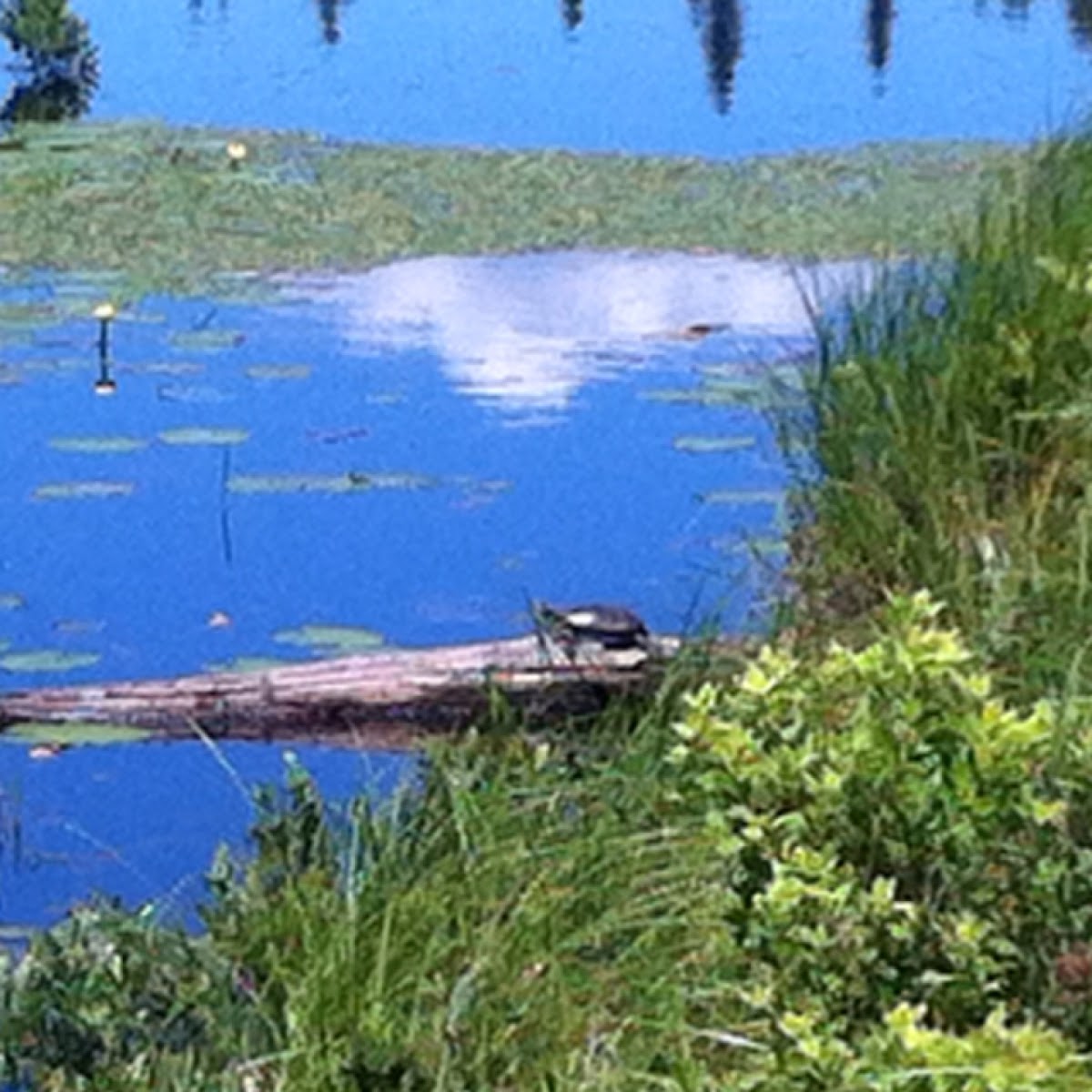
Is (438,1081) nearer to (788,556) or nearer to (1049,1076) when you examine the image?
(1049,1076)

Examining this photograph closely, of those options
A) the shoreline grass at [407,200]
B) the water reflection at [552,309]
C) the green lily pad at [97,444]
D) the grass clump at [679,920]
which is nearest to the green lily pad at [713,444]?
the water reflection at [552,309]

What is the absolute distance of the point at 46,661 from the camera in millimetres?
4945

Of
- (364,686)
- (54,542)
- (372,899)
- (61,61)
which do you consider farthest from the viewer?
(61,61)

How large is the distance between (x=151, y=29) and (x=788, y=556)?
32.0 feet

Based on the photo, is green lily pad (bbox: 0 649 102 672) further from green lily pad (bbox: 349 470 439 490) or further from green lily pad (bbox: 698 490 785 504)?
green lily pad (bbox: 698 490 785 504)

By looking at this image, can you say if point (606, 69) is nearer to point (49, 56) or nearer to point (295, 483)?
point (49, 56)

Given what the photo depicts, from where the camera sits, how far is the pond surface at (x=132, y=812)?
4.15 meters

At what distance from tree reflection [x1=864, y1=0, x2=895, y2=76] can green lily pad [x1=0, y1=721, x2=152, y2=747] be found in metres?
8.94

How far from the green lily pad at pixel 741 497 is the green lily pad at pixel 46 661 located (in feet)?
4.78

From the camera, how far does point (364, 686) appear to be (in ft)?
14.7

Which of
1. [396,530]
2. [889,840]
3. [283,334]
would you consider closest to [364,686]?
[396,530]

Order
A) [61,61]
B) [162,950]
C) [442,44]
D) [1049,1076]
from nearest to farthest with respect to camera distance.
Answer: [1049,1076] < [162,950] < [61,61] < [442,44]

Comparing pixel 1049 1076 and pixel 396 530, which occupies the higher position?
pixel 1049 1076

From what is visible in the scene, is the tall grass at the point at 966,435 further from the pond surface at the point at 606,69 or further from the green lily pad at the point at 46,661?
the pond surface at the point at 606,69
